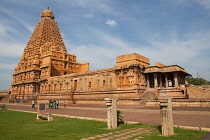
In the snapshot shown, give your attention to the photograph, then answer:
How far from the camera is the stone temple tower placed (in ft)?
156

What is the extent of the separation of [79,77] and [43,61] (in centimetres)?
1835

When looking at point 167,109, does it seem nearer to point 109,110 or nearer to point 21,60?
point 109,110

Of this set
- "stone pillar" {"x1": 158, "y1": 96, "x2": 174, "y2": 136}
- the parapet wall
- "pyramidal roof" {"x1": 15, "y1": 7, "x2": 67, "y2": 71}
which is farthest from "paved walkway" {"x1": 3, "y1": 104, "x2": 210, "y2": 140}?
"pyramidal roof" {"x1": 15, "y1": 7, "x2": 67, "y2": 71}

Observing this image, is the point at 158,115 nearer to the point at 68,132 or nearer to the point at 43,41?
the point at 68,132

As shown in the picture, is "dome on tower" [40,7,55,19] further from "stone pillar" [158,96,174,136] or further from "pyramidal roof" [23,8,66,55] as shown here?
"stone pillar" [158,96,174,136]

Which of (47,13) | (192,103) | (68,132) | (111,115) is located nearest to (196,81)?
(192,103)

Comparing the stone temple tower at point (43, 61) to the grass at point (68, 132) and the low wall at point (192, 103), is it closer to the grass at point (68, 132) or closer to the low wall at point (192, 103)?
the low wall at point (192, 103)

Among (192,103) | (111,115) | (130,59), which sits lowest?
(192,103)

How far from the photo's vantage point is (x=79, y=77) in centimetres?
3653

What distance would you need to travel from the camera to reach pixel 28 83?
4903 centimetres

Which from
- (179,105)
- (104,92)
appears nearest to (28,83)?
(104,92)

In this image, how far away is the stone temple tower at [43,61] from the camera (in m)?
47.6

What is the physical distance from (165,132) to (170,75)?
1064 inches

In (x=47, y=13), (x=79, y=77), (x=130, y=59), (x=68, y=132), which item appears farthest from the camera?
(x=47, y=13)
